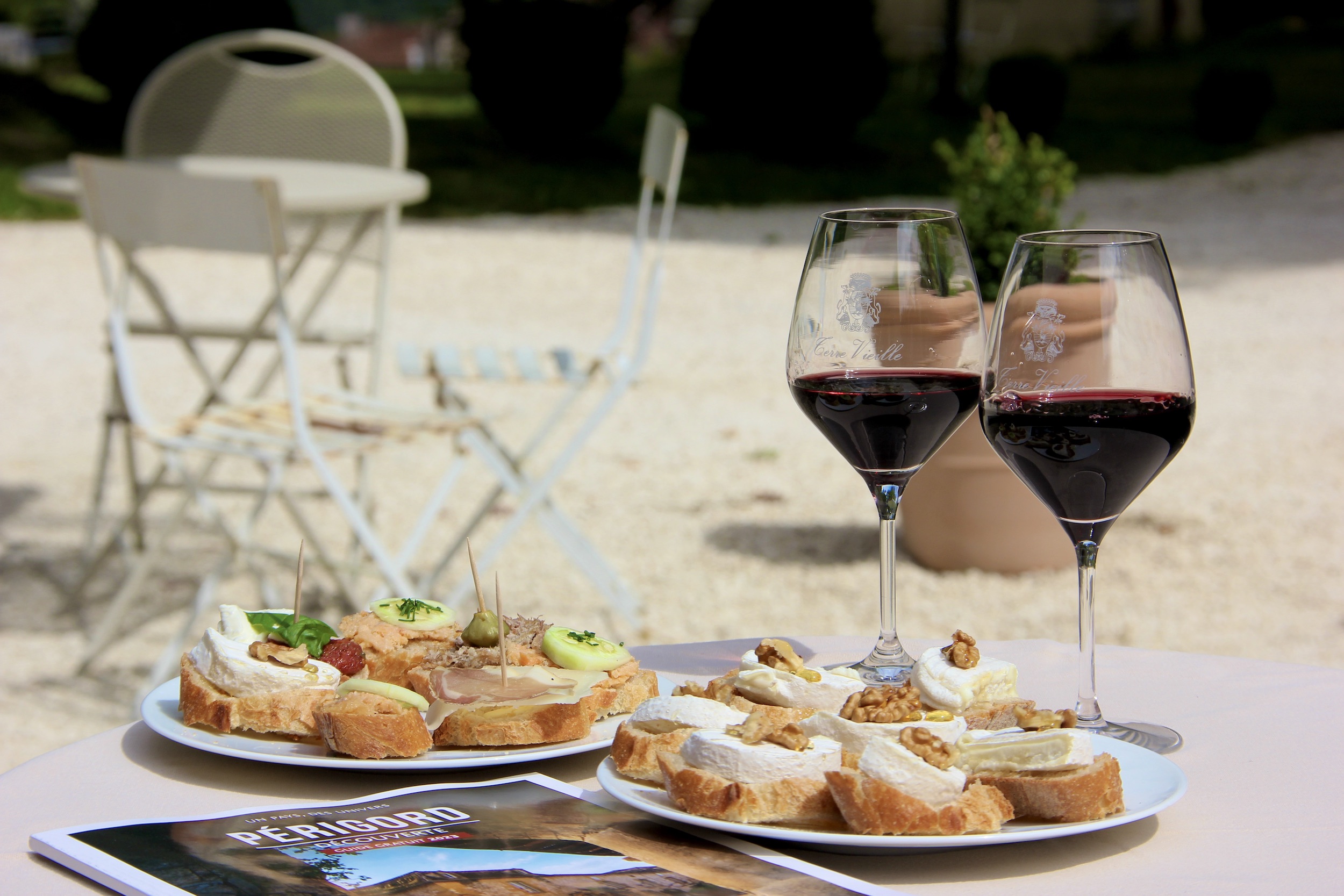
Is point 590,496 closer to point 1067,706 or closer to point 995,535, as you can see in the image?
point 995,535

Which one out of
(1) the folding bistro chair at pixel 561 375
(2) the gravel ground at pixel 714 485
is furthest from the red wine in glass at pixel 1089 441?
(2) the gravel ground at pixel 714 485

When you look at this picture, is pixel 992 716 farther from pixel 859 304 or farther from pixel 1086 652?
pixel 859 304

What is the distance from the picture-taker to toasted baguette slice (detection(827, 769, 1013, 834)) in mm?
908

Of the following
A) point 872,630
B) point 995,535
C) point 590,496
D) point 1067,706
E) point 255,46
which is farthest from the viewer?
point 590,496

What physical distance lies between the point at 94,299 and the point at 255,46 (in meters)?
5.02

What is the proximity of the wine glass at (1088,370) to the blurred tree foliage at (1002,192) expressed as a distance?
3174mm

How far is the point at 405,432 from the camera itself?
3475mm

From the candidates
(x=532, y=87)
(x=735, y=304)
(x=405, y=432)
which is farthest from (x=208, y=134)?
(x=532, y=87)

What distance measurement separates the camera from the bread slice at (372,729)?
1092 millimetres

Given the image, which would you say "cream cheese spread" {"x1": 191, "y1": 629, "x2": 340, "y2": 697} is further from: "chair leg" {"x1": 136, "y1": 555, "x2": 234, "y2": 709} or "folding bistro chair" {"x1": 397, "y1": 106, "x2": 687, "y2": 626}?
"folding bistro chair" {"x1": 397, "y1": 106, "x2": 687, "y2": 626}

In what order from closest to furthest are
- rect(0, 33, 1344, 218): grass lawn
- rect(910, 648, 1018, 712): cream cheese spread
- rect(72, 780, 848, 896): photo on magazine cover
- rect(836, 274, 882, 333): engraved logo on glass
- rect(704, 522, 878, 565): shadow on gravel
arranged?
rect(72, 780, 848, 896): photo on magazine cover
rect(910, 648, 1018, 712): cream cheese spread
rect(836, 274, 882, 333): engraved logo on glass
rect(704, 522, 878, 565): shadow on gravel
rect(0, 33, 1344, 218): grass lawn

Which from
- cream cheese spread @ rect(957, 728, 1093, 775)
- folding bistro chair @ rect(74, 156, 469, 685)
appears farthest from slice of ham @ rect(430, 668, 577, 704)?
folding bistro chair @ rect(74, 156, 469, 685)

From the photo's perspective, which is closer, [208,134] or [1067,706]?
[1067,706]

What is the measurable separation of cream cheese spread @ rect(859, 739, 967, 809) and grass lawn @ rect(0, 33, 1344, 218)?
12256 mm
